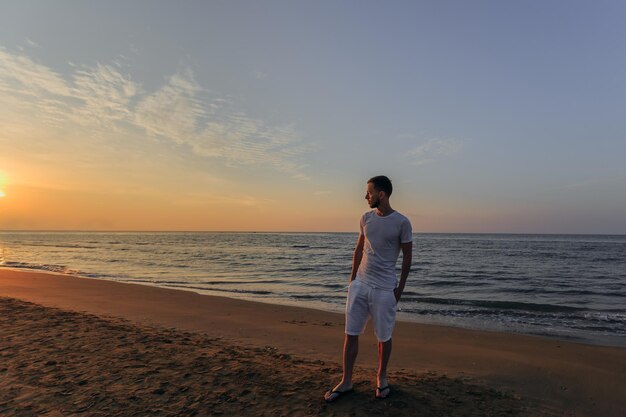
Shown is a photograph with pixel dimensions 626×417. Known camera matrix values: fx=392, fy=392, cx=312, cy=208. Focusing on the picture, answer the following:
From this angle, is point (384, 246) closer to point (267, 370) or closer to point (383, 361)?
point (383, 361)

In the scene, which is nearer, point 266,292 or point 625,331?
point 625,331

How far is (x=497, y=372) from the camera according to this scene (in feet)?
18.2

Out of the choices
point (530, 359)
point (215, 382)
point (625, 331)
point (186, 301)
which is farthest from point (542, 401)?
point (186, 301)

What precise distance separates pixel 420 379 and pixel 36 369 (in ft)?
15.2

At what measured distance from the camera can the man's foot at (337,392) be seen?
153 inches

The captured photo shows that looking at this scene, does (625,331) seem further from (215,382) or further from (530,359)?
(215,382)

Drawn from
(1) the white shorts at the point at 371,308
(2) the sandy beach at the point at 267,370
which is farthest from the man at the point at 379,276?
(2) the sandy beach at the point at 267,370

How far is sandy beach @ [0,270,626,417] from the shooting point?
3885 millimetres

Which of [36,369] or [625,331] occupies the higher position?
[36,369]

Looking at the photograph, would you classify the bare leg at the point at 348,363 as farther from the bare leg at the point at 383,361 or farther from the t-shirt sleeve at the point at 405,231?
the t-shirt sleeve at the point at 405,231

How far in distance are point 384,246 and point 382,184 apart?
614 mm

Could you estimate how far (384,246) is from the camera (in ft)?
12.6

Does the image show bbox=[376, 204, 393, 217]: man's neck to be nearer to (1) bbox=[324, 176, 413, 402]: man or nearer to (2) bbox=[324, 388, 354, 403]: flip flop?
(1) bbox=[324, 176, 413, 402]: man

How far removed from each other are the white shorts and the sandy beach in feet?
2.40
